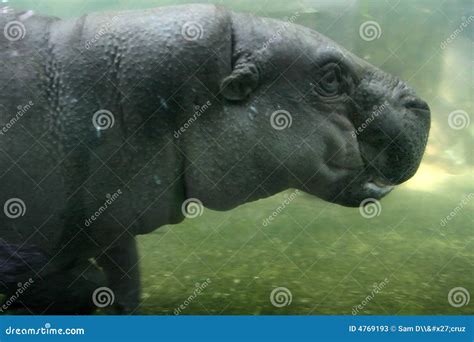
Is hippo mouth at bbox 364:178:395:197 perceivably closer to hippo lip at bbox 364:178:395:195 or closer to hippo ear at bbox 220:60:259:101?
hippo lip at bbox 364:178:395:195

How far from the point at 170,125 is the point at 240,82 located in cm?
38

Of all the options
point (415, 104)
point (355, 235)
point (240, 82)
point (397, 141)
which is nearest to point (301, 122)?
point (240, 82)

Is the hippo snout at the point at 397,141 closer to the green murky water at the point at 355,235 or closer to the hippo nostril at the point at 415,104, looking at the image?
the hippo nostril at the point at 415,104

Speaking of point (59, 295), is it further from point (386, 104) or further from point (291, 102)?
point (386, 104)

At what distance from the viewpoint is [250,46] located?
253cm

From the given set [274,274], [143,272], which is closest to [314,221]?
[274,274]

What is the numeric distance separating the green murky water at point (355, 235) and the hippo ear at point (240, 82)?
3.49 feet

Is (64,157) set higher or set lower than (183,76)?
lower

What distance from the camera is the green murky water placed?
338 centimetres

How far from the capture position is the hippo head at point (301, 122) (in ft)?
8.27

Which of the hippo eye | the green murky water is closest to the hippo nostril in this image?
the hippo eye

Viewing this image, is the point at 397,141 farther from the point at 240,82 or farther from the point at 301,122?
the point at 240,82

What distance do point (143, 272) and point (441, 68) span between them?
637cm

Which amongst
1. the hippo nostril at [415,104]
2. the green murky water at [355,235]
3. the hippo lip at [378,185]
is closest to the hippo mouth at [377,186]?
the hippo lip at [378,185]
